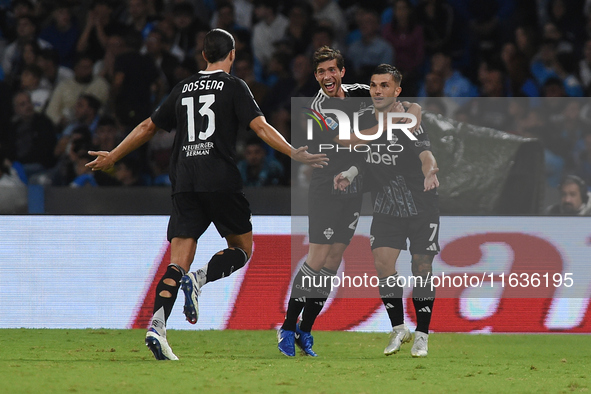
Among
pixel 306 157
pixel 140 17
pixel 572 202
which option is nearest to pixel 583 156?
pixel 572 202

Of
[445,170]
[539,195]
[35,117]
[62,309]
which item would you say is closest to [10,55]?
[35,117]

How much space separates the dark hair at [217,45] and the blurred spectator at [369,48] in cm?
453

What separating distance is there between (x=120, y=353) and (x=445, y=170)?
3.09m

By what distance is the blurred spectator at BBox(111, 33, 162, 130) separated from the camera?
8.84 meters

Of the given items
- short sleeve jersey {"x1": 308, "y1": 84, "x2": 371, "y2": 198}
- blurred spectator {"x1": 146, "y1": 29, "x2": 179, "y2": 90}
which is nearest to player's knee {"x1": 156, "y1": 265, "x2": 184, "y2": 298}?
short sleeve jersey {"x1": 308, "y1": 84, "x2": 371, "y2": 198}

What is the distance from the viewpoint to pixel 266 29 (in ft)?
32.1

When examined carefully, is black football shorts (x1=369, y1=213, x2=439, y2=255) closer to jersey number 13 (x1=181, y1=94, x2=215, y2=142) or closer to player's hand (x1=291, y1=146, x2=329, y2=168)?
player's hand (x1=291, y1=146, x2=329, y2=168)

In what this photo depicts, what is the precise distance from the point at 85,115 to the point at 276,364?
5.14 m

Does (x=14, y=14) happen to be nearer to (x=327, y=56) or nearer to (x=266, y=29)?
(x=266, y=29)

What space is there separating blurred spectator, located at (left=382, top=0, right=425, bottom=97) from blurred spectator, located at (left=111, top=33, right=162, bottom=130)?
2.69 m

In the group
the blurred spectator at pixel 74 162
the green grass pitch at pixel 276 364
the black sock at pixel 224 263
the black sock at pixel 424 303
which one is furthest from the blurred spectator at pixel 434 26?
the black sock at pixel 224 263

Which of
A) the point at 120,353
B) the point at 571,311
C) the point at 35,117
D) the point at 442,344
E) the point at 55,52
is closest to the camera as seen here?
the point at 120,353

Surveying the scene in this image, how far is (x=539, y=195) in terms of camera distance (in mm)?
6773

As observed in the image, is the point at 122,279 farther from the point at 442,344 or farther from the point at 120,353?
the point at 442,344
